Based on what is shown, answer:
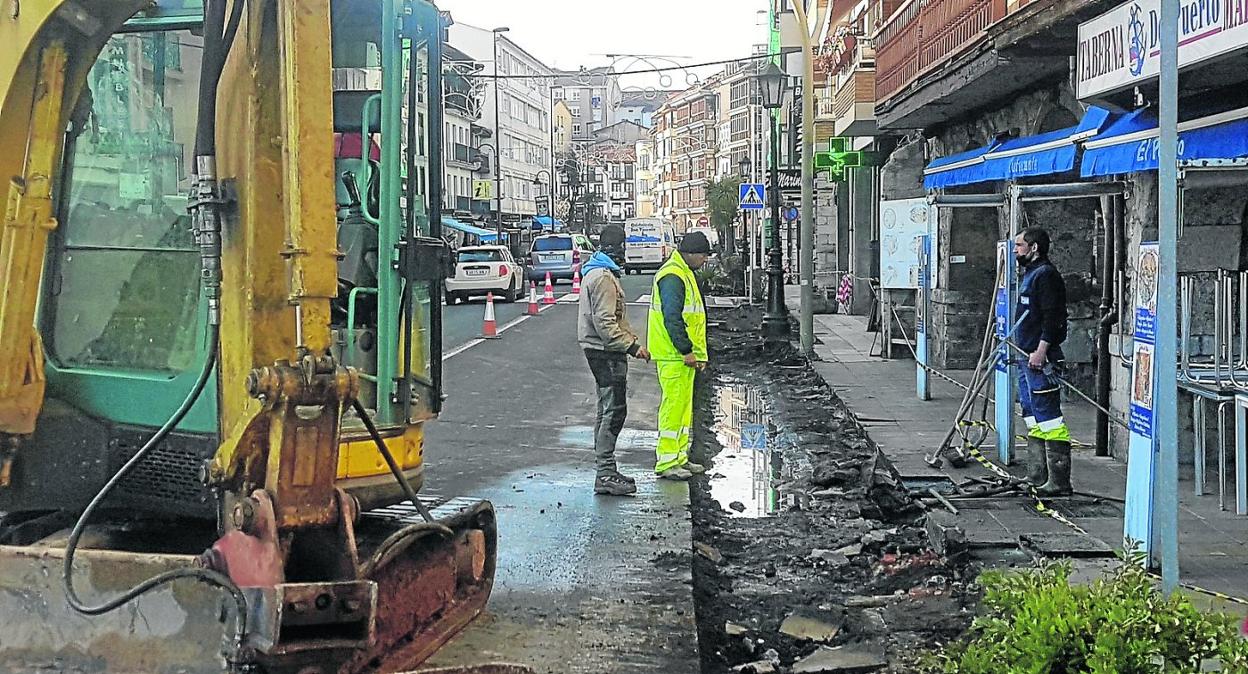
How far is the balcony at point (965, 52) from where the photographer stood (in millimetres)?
10398

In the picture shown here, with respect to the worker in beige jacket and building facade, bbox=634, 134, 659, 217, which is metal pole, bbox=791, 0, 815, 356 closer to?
the worker in beige jacket

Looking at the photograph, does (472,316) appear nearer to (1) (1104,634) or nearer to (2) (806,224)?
(2) (806,224)

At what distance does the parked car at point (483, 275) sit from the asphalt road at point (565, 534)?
56.1 ft

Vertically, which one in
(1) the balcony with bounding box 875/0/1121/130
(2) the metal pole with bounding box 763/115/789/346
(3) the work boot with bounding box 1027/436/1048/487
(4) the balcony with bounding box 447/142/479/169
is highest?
(4) the balcony with bounding box 447/142/479/169

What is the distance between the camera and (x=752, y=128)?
58.0 m

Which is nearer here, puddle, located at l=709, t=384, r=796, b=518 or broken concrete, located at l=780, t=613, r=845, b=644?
broken concrete, located at l=780, t=613, r=845, b=644

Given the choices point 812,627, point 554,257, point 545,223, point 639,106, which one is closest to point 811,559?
point 812,627

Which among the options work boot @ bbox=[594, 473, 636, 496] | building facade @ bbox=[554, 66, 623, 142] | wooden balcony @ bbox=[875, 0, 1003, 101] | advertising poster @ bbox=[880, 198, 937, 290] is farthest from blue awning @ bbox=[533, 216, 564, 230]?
work boot @ bbox=[594, 473, 636, 496]

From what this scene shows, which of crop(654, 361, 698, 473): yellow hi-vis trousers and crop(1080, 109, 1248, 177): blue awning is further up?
crop(1080, 109, 1248, 177): blue awning

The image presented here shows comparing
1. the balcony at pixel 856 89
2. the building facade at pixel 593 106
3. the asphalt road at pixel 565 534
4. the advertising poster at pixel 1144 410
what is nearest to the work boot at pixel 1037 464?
the advertising poster at pixel 1144 410

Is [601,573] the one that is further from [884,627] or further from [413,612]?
[413,612]

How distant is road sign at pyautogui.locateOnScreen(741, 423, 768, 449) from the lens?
1259cm

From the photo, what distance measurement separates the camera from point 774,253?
22188mm

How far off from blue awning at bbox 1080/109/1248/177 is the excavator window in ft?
17.9
